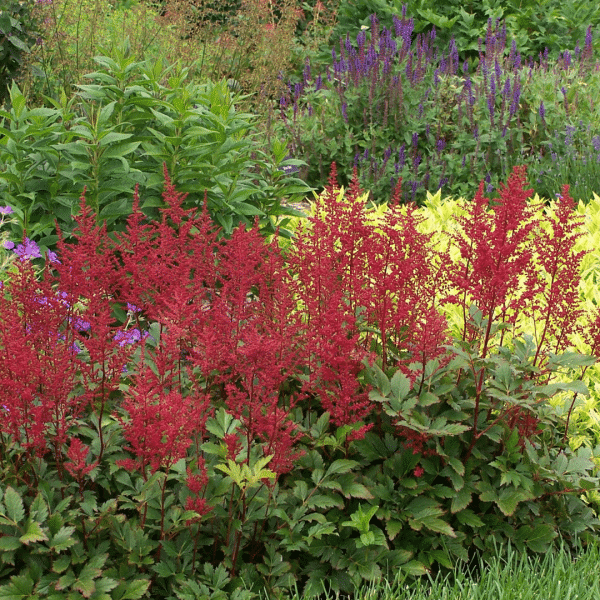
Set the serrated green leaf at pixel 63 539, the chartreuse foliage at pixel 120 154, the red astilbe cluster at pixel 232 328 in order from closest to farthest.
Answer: the serrated green leaf at pixel 63 539 < the red astilbe cluster at pixel 232 328 < the chartreuse foliage at pixel 120 154

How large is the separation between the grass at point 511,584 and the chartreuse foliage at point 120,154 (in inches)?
88.0

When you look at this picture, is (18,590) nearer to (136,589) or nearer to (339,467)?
(136,589)

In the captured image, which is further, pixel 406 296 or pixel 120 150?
pixel 120 150

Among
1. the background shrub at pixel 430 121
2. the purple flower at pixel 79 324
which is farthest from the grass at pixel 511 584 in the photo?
the background shrub at pixel 430 121

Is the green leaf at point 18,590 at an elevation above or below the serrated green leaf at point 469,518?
above

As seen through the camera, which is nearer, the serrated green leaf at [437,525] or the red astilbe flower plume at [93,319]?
the red astilbe flower plume at [93,319]

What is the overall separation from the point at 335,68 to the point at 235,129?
3549 millimetres

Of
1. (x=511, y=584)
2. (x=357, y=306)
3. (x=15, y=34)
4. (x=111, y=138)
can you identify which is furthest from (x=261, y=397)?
(x=15, y=34)

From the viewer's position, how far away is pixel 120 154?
384cm

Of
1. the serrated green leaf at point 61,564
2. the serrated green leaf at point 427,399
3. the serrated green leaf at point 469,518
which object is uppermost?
the serrated green leaf at point 427,399

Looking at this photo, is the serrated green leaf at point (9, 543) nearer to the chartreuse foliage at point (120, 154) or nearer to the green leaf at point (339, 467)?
the green leaf at point (339, 467)

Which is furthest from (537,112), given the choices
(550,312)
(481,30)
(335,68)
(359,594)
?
(359,594)

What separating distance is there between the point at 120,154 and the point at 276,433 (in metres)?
2.08

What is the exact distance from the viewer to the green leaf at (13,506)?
2.20 metres
